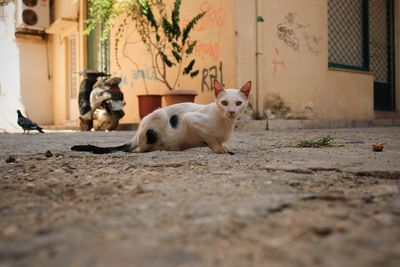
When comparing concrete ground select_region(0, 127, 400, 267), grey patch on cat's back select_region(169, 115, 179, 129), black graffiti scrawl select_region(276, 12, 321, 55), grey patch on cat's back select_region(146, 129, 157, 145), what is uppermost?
black graffiti scrawl select_region(276, 12, 321, 55)

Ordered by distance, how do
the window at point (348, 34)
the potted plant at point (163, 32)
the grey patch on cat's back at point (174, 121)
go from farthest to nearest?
the window at point (348, 34) → the potted plant at point (163, 32) → the grey patch on cat's back at point (174, 121)

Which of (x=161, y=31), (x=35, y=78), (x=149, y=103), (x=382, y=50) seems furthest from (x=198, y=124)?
(x=35, y=78)

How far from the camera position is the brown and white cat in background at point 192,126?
2996mm

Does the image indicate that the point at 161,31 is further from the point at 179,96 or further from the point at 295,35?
the point at 295,35

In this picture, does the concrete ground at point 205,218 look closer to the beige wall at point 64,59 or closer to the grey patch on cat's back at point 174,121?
the grey patch on cat's back at point 174,121

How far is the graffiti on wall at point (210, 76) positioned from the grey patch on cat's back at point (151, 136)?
4.07 meters

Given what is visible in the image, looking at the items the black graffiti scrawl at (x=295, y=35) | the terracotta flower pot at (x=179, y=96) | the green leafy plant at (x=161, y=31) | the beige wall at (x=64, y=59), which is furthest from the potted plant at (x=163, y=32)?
the beige wall at (x=64, y=59)

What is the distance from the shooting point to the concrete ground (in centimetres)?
80

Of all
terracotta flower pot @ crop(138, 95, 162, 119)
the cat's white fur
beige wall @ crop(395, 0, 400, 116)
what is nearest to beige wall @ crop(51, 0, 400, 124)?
terracotta flower pot @ crop(138, 95, 162, 119)

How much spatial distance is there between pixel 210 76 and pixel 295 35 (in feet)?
6.48

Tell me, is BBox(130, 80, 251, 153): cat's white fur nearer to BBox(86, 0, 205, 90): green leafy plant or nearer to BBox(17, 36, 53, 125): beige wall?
BBox(86, 0, 205, 90): green leafy plant

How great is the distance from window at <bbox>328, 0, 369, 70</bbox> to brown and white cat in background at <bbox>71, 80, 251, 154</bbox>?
606 cm

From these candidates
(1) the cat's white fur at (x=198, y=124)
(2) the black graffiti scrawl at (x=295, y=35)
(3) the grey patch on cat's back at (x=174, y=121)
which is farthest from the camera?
(2) the black graffiti scrawl at (x=295, y=35)

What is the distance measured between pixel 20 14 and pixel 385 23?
1127 cm
